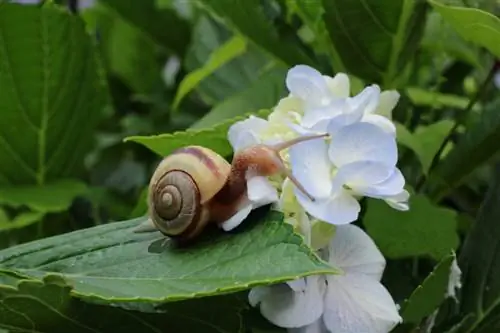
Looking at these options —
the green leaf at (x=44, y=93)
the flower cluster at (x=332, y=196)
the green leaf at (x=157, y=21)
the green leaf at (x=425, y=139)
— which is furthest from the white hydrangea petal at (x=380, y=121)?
the green leaf at (x=157, y=21)

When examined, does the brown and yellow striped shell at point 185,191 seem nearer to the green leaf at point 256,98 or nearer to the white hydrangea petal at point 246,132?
the white hydrangea petal at point 246,132

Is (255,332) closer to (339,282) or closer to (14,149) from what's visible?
(339,282)

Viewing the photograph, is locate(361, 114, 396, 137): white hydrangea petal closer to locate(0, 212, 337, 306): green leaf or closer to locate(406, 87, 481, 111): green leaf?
locate(0, 212, 337, 306): green leaf

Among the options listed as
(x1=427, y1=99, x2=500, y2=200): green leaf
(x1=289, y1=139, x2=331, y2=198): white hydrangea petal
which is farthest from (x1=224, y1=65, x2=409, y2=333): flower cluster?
(x1=427, y1=99, x2=500, y2=200): green leaf

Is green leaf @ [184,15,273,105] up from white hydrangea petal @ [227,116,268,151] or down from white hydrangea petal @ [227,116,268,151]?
down

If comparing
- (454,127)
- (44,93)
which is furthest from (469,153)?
(44,93)

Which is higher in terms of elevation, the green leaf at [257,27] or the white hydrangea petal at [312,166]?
the white hydrangea petal at [312,166]

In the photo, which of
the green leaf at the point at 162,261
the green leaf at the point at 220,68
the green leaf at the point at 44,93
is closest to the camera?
the green leaf at the point at 162,261
